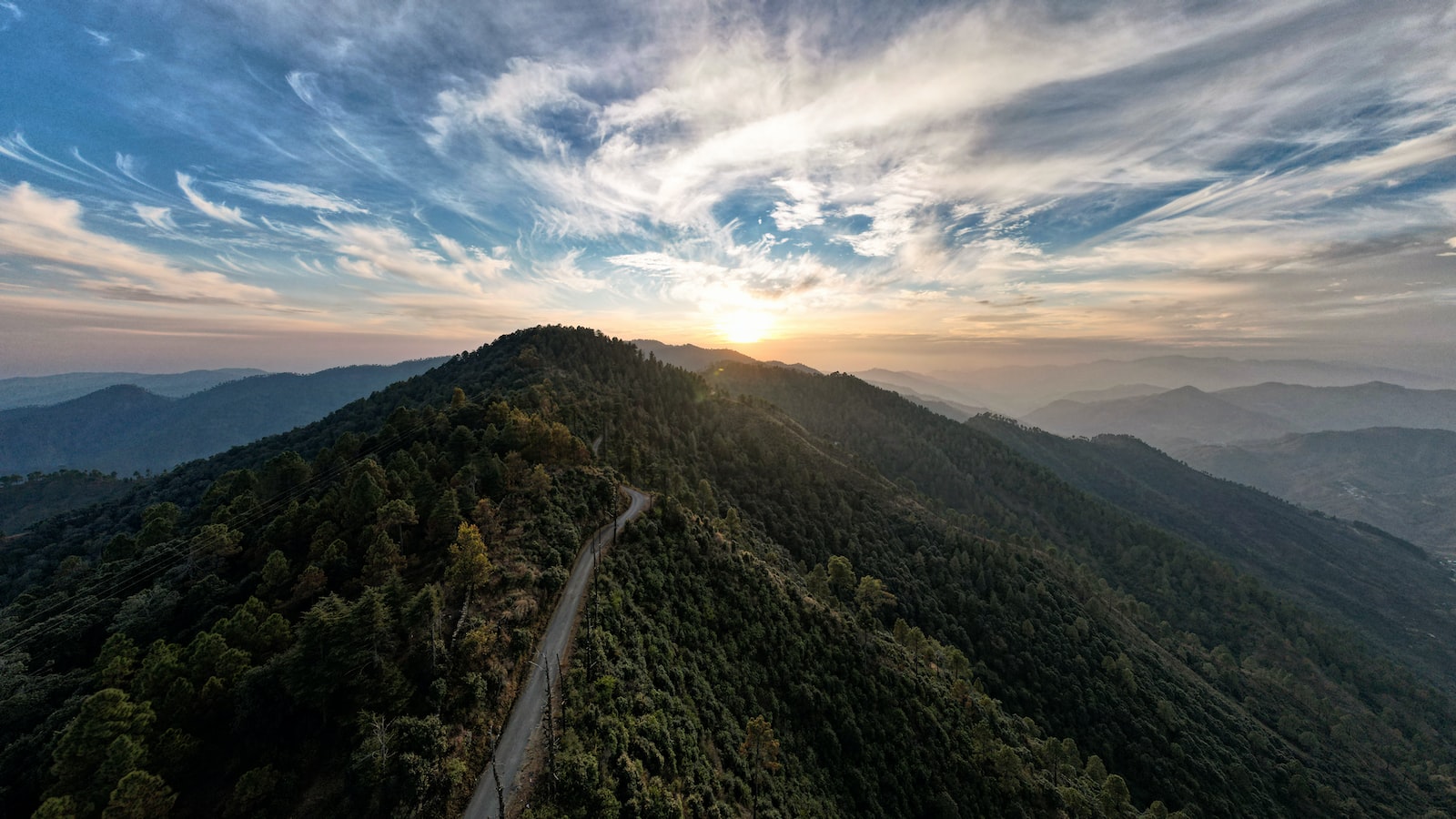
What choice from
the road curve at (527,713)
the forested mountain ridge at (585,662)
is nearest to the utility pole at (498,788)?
the road curve at (527,713)

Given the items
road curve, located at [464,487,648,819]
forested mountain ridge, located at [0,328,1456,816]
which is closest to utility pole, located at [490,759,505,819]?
road curve, located at [464,487,648,819]

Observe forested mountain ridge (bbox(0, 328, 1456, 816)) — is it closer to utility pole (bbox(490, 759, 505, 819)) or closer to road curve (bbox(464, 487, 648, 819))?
road curve (bbox(464, 487, 648, 819))

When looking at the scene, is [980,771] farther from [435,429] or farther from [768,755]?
[435,429]

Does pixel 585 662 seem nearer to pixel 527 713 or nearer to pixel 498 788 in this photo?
pixel 527 713

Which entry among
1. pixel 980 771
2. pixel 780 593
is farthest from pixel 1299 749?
pixel 780 593

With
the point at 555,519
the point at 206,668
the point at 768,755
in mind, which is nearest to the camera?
the point at 206,668
